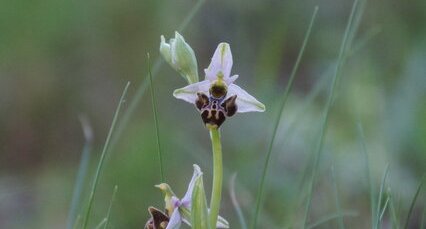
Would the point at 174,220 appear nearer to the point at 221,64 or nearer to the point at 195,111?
the point at 221,64

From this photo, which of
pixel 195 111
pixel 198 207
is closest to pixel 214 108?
pixel 198 207

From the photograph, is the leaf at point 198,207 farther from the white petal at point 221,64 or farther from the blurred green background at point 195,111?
the blurred green background at point 195,111

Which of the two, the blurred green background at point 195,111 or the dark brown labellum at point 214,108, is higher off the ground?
the blurred green background at point 195,111

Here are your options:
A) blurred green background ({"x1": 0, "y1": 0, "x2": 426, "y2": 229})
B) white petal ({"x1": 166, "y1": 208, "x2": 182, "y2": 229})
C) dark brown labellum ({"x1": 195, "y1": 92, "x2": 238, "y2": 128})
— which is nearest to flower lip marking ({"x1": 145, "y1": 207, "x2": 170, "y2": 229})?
white petal ({"x1": 166, "y1": 208, "x2": 182, "y2": 229})

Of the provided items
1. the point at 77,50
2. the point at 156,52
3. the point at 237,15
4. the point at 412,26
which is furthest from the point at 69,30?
the point at 412,26

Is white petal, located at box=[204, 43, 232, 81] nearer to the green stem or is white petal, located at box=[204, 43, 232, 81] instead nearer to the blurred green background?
the green stem

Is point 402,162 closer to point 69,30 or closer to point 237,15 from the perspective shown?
point 237,15

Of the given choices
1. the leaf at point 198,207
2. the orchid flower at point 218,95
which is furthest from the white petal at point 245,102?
the leaf at point 198,207

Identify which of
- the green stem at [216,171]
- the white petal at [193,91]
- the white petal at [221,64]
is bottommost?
the green stem at [216,171]
